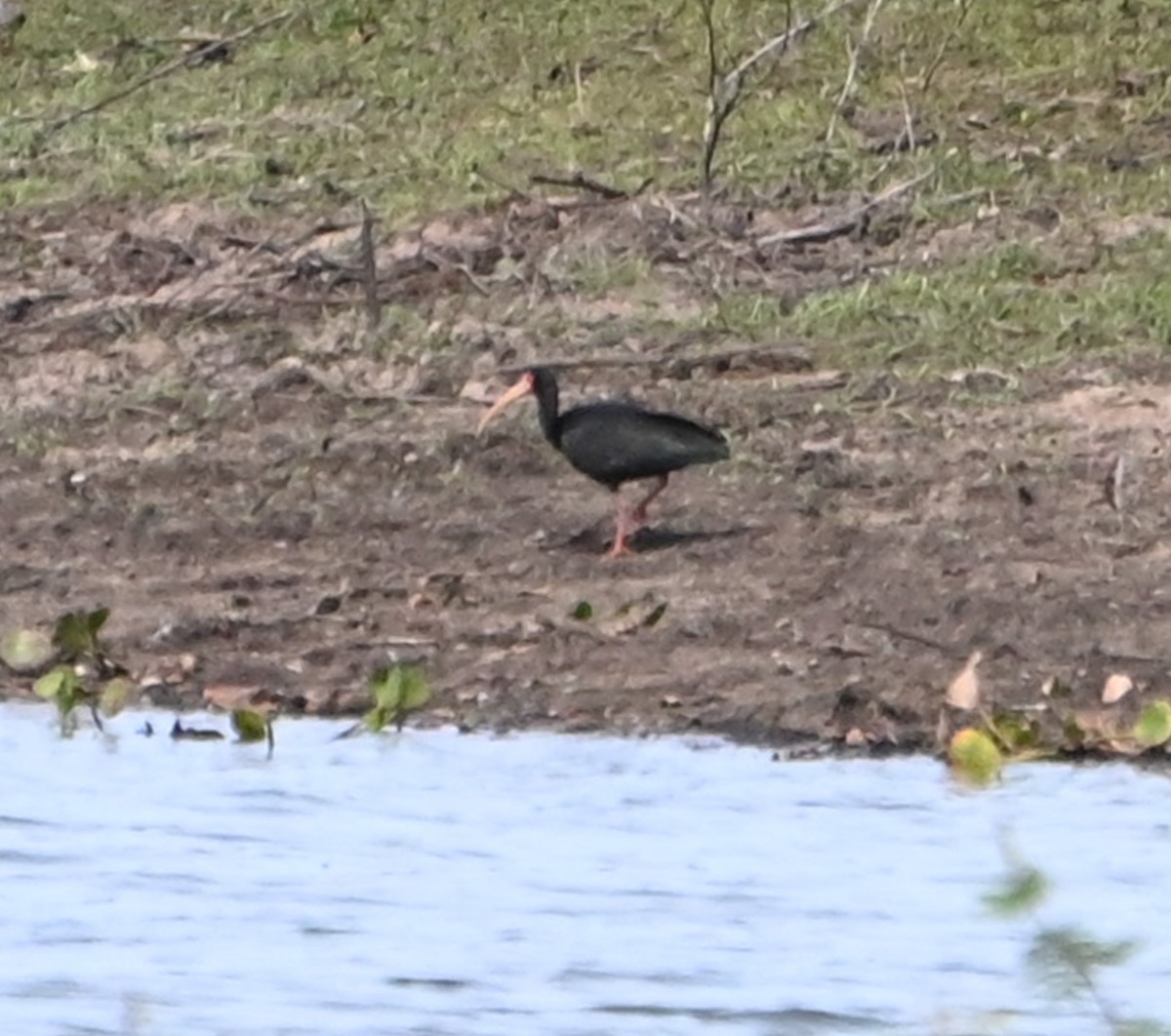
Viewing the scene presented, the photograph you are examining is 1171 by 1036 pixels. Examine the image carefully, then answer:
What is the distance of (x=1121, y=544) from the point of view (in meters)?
10.2

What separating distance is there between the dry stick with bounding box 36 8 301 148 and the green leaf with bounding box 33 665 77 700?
21.0ft

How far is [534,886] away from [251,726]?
1.49m

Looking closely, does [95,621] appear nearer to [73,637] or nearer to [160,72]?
[73,637]

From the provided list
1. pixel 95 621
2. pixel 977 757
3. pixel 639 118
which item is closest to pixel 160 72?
pixel 639 118

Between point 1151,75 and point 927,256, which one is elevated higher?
point 1151,75

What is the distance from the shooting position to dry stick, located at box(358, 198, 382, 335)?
12.8 metres

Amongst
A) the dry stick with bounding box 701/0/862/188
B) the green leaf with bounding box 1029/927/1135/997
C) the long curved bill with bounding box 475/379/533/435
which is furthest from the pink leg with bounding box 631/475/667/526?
the green leaf with bounding box 1029/927/1135/997

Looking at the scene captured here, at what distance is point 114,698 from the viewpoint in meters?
8.98

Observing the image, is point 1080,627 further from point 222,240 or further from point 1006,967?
point 222,240

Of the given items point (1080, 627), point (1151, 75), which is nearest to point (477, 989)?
point (1080, 627)

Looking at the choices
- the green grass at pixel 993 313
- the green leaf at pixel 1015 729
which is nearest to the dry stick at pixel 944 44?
the green grass at pixel 993 313

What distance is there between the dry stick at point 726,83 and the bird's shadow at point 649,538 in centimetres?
339

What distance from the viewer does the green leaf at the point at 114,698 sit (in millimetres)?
8984

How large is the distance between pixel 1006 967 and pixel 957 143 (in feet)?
26.5
